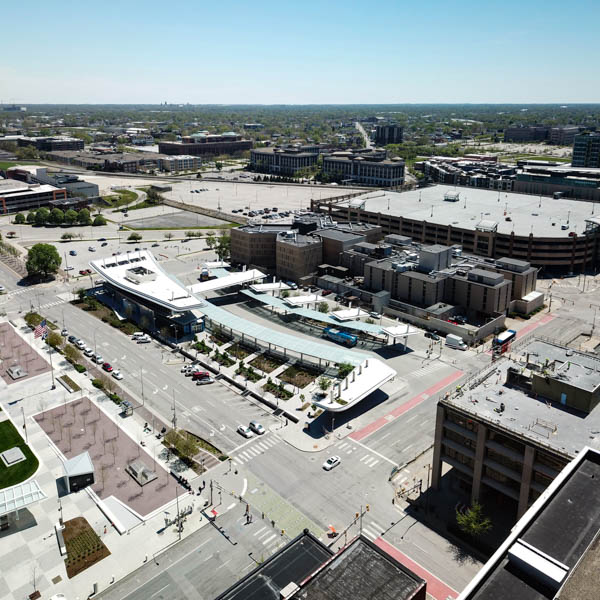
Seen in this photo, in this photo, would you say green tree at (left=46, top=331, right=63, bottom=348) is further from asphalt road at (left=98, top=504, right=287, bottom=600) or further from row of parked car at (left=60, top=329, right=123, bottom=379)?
asphalt road at (left=98, top=504, right=287, bottom=600)

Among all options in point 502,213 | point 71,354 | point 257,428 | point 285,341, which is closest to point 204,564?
point 257,428

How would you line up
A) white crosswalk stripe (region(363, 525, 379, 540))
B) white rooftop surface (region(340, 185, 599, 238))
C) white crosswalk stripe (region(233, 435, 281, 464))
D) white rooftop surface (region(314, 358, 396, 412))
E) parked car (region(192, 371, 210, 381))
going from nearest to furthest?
white crosswalk stripe (region(363, 525, 379, 540)), white crosswalk stripe (region(233, 435, 281, 464)), white rooftop surface (region(314, 358, 396, 412)), parked car (region(192, 371, 210, 381)), white rooftop surface (region(340, 185, 599, 238))

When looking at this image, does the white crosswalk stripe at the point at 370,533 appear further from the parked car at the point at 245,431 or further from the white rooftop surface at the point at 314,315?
the white rooftop surface at the point at 314,315

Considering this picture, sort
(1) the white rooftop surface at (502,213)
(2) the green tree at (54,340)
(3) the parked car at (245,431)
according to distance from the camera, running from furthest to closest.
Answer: (1) the white rooftop surface at (502,213), (2) the green tree at (54,340), (3) the parked car at (245,431)

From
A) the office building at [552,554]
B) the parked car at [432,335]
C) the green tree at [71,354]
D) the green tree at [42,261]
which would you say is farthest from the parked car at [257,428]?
the green tree at [42,261]

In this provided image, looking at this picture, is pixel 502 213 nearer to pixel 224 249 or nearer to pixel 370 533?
pixel 224 249

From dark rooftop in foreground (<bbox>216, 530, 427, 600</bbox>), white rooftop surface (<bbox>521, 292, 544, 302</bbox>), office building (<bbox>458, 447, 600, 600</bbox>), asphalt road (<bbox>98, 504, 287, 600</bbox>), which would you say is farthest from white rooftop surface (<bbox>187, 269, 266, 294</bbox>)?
office building (<bbox>458, 447, 600, 600</bbox>)
